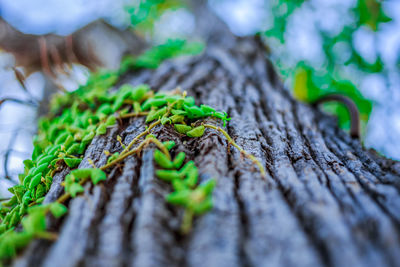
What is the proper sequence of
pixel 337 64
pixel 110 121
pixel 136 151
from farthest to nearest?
pixel 337 64 < pixel 110 121 < pixel 136 151

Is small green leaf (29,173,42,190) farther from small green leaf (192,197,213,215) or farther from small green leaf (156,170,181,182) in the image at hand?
small green leaf (192,197,213,215)

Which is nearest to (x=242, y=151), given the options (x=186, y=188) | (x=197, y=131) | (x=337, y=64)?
(x=197, y=131)

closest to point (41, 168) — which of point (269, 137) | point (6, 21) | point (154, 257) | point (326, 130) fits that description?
point (154, 257)

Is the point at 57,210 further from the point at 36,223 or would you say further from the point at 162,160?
the point at 162,160

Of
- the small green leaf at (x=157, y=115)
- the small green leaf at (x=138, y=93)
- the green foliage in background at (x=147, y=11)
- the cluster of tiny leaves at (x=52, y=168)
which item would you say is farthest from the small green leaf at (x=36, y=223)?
the green foliage in background at (x=147, y=11)

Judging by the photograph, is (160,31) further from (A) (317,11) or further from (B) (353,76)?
(B) (353,76)

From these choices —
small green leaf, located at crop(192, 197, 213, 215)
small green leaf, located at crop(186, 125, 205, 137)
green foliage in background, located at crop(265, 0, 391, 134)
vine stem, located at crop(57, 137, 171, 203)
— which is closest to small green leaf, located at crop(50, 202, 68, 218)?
vine stem, located at crop(57, 137, 171, 203)

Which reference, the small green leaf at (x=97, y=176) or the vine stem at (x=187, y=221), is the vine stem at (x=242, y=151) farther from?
the small green leaf at (x=97, y=176)
